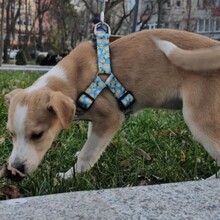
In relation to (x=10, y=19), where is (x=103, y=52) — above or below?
above

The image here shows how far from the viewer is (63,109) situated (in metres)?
2.94

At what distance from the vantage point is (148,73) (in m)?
3.35

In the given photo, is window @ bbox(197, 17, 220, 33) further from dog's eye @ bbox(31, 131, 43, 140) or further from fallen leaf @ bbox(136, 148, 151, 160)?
dog's eye @ bbox(31, 131, 43, 140)

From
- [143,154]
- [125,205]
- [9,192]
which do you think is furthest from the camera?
[143,154]

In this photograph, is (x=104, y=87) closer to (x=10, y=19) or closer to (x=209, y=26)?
(x=10, y=19)

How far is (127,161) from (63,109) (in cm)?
75

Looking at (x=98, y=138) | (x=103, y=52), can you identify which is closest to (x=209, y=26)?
(x=103, y=52)

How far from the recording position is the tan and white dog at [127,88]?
9.86ft

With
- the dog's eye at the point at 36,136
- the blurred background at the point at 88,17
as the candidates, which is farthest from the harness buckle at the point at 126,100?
the blurred background at the point at 88,17

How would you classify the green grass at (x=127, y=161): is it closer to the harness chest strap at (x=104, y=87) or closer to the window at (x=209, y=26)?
the harness chest strap at (x=104, y=87)

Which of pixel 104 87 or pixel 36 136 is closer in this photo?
pixel 36 136

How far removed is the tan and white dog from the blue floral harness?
0.11ft

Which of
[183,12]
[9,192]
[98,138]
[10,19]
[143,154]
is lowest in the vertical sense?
[10,19]

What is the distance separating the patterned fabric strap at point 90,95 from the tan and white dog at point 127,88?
39 millimetres
